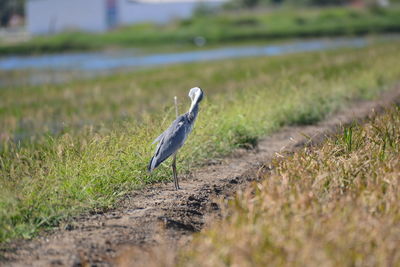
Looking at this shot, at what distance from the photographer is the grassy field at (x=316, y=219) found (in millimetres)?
4746

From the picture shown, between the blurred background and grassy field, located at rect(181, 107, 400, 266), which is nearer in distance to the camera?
grassy field, located at rect(181, 107, 400, 266)

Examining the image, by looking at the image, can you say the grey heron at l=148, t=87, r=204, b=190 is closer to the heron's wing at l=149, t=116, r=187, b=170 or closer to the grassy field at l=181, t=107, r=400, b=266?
the heron's wing at l=149, t=116, r=187, b=170

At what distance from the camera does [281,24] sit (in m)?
54.8

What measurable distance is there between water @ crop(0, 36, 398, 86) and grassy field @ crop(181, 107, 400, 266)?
19.8m

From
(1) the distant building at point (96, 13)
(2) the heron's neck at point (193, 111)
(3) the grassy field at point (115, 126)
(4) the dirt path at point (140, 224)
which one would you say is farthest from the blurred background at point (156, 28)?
(2) the heron's neck at point (193, 111)

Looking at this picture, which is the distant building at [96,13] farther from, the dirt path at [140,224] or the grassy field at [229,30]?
the dirt path at [140,224]

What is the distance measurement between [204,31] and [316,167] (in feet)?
151

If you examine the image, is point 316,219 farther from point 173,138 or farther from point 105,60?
point 105,60

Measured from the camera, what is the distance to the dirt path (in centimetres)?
568

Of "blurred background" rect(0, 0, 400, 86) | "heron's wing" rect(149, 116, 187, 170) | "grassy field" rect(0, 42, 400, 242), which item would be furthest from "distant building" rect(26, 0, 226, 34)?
"heron's wing" rect(149, 116, 187, 170)

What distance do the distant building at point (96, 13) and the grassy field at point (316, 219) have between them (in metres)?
55.4

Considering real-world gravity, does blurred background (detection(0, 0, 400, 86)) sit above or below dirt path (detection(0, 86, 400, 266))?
below

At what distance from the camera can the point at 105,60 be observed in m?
38.4

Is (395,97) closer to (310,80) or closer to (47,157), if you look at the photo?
(310,80)
